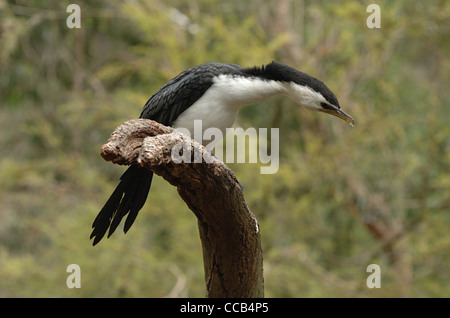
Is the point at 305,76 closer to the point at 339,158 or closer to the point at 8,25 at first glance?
the point at 339,158

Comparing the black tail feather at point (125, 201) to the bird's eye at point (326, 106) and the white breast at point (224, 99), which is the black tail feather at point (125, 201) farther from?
the bird's eye at point (326, 106)

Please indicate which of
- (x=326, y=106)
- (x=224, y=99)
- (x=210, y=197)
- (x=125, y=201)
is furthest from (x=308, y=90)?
(x=125, y=201)

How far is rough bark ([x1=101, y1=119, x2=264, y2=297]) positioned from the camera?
186cm

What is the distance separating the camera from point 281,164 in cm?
526

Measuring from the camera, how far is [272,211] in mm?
5543

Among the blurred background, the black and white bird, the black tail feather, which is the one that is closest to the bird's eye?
the black and white bird

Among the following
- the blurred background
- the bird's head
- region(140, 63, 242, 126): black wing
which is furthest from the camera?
the blurred background

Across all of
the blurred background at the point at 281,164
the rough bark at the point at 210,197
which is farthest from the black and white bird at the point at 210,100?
the blurred background at the point at 281,164

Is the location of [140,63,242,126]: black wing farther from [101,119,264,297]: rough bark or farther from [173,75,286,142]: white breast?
[101,119,264,297]: rough bark

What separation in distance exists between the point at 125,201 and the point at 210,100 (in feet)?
2.13

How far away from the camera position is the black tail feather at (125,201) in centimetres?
257

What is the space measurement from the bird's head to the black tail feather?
80 centimetres

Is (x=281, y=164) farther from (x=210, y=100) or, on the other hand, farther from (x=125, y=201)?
(x=125, y=201)

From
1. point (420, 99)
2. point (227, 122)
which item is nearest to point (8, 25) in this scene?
point (227, 122)
